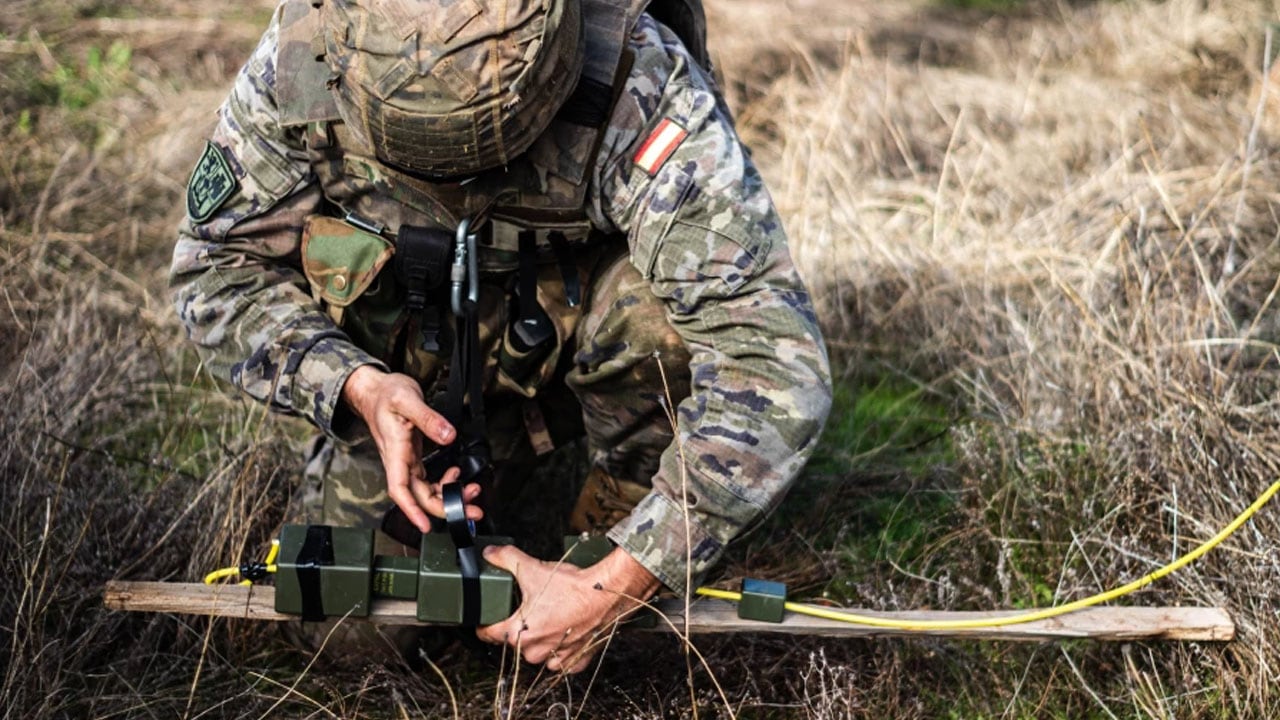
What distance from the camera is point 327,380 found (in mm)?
2662

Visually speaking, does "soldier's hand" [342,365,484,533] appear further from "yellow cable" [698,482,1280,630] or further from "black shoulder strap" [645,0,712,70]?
"black shoulder strap" [645,0,712,70]

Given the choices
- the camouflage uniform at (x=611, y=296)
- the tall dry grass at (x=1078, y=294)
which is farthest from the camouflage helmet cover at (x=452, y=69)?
the tall dry grass at (x=1078, y=294)

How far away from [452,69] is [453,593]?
1.05 meters

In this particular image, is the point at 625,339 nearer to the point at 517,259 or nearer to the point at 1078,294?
the point at 517,259

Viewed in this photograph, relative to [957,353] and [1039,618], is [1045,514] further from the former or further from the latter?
[957,353]

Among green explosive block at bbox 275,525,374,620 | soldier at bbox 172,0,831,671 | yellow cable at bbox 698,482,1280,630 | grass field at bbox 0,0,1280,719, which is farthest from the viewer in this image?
grass field at bbox 0,0,1280,719

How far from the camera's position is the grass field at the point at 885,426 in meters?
2.79

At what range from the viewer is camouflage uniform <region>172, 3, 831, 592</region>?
8.21 feet

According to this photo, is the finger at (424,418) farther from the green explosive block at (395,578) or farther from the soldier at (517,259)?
the green explosive block at (395,578)

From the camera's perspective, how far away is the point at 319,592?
2535 mm

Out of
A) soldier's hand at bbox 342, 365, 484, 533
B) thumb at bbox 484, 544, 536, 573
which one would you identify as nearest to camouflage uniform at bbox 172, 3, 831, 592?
soldier's hand at bbox 342, 365, 484, 533

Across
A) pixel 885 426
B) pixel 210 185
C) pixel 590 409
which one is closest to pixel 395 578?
pixel 590 409

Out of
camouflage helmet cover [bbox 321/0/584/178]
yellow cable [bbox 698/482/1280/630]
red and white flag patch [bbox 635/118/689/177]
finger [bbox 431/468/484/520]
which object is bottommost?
yellow cable [bbox 698/482/1280/630]

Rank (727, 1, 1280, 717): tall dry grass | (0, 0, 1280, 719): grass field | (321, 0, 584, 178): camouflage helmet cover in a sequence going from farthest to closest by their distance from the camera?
(727, 1, 1280, 717): tall dry grass
(0, 0, 1280, 719): grass field
(321, 0, 584, 178): camouflage helmet cover
